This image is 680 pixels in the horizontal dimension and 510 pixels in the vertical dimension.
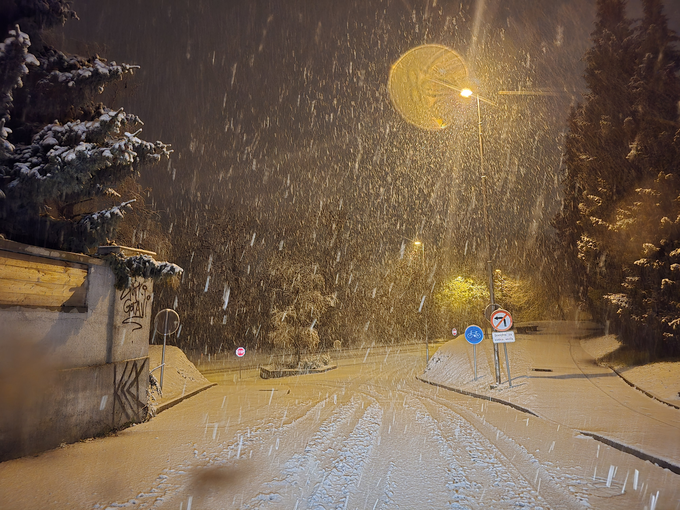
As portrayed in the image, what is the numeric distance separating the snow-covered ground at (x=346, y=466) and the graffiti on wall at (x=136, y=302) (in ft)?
7.63

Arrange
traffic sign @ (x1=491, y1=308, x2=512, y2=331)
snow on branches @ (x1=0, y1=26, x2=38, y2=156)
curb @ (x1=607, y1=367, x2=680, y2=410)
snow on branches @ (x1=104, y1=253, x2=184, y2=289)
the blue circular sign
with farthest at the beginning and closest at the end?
1. the blue circular sign
2. traffic sign @ (x1=491, y1=308, x2=512, y2=331)
3. curb @ (x1=607, y1=367, x2=680, y2=410)
4. snow on branches @ (x1=104, y1=253, x2=184, y2=289)
5. snow on branches @ (x1=0, y1=26, x2=38, y2=156)

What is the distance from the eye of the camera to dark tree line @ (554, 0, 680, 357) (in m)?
14.6

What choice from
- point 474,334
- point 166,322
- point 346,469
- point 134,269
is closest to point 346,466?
point 346,469

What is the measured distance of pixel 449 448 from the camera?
720 cm

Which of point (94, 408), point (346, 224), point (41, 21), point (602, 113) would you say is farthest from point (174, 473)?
point (346, 224)

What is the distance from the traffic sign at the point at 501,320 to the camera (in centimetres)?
1486

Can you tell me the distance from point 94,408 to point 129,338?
177 cm

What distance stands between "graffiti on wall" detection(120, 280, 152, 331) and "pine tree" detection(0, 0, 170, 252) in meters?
1.36

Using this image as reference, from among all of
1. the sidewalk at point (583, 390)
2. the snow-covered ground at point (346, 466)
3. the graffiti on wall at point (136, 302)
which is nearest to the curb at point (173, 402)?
the snow-covered ground at point (346, 466)

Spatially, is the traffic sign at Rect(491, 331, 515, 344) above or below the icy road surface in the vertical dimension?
above

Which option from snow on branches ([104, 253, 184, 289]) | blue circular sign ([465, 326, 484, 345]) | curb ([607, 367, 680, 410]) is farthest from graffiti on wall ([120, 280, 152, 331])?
curb ([607, 367, 680, 410])

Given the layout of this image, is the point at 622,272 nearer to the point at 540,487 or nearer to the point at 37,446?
the point at 540,487

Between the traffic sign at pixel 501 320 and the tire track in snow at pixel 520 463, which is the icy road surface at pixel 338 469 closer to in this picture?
the tire track in snow at pixel 520 463

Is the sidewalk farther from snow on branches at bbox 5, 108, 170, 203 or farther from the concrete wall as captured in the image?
snow on branches at bbox 5, 108, 170, 203
